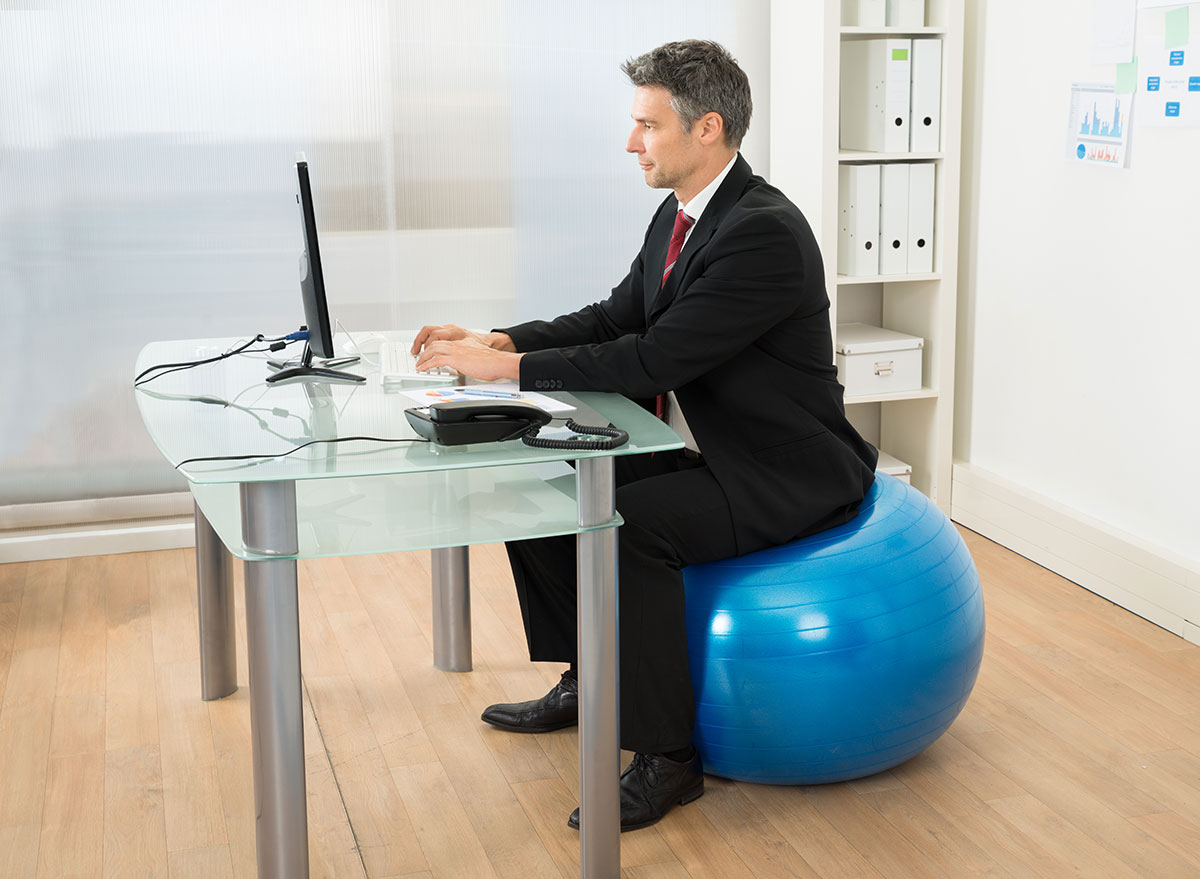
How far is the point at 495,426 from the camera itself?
1871 millimetres

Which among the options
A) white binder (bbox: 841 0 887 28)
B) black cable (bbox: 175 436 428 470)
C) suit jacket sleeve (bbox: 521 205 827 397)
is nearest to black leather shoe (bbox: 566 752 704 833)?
suit jacket sleeve (bbox: 521 205 827 397)

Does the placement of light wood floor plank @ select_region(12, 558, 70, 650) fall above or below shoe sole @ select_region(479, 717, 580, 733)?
above

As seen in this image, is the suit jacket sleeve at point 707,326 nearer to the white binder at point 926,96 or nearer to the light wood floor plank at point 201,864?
the light wood floor plank at point 201,864

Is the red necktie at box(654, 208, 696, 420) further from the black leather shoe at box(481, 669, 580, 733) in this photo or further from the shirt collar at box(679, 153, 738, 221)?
the black leather shoe at box(481, 669, 580, 733)

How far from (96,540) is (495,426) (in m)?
2.25

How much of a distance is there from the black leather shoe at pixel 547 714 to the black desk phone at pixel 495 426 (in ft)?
2.79

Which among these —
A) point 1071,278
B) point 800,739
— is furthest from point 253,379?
point 1071,278

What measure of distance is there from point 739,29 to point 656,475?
203cm

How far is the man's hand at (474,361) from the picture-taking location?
226cm

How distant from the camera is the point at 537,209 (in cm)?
396

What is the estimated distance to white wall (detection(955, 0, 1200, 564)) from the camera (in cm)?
303

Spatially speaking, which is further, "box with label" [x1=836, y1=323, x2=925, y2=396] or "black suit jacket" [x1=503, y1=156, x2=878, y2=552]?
"box with label" [x1=836, y1=323, x2=925, y2=396]

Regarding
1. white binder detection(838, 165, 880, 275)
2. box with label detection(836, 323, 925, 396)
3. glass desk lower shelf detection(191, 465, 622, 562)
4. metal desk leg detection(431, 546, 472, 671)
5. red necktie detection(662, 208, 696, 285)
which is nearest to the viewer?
glass desk lower shelf detection(191, 465, 622, 562)

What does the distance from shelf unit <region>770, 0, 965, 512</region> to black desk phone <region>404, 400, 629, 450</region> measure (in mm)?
1979
